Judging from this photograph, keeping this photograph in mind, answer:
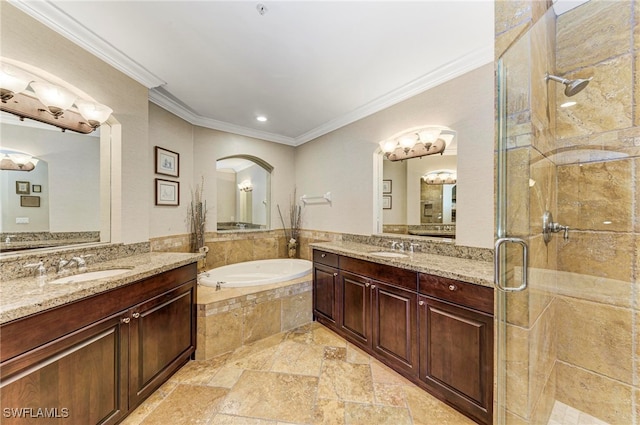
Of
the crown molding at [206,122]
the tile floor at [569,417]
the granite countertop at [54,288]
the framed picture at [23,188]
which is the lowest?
the tile floor at [569,417]

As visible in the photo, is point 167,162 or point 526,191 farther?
point 167,162

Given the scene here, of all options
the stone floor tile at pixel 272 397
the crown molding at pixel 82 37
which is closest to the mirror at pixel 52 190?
the crown molding at pixel 82 37

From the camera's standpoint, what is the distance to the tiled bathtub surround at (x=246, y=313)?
6.82 feet

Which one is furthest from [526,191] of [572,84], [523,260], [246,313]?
→ [246,313]

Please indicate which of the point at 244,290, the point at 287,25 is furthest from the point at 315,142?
the point at 244,290

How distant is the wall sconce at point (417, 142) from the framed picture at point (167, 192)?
8.10 ft

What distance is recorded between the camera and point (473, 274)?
57.9 inches

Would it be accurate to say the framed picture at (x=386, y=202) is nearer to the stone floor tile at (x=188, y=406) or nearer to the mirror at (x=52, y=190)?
the stone floor tile at (x=188, y=406)

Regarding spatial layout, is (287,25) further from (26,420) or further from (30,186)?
(26,420)

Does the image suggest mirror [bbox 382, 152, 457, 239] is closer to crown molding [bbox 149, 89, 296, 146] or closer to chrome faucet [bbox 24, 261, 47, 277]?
crown molding [bbox 149, 89, 296, 146]

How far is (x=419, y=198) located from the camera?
2453 mm

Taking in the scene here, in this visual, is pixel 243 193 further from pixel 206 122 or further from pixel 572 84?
pixel 572 84

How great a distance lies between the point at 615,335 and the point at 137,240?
11.2 feet

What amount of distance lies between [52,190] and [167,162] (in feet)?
3.71
